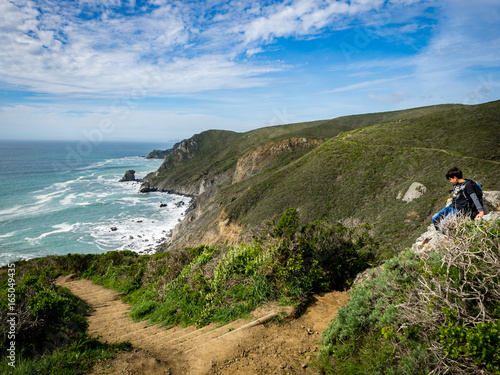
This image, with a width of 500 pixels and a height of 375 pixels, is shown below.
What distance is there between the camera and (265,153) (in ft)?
202

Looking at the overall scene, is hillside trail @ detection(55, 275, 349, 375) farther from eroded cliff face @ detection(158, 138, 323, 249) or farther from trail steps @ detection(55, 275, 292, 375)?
eroded cliff face @ detection(158, 138, 323, 249)

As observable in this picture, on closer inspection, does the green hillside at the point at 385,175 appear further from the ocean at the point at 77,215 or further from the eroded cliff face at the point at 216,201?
the ocean at the point at 77,215

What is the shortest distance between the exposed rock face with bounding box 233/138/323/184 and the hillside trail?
52.8 meters

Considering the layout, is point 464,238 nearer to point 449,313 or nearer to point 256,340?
point 449,313

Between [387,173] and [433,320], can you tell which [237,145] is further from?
[433,320]

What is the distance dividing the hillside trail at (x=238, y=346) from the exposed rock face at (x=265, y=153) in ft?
173

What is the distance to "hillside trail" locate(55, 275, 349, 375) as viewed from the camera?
3.98 metres

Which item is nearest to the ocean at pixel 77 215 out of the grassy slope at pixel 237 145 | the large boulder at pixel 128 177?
the large boulder at pixel 128 177

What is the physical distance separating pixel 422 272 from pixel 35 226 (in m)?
57.4

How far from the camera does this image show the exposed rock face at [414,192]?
22750 millimetres

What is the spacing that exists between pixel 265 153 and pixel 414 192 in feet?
135

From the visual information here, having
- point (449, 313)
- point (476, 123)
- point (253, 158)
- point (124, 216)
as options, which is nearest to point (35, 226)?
point (124, 216)

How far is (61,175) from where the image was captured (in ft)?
300

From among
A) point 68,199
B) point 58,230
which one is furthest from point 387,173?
point 68,199
